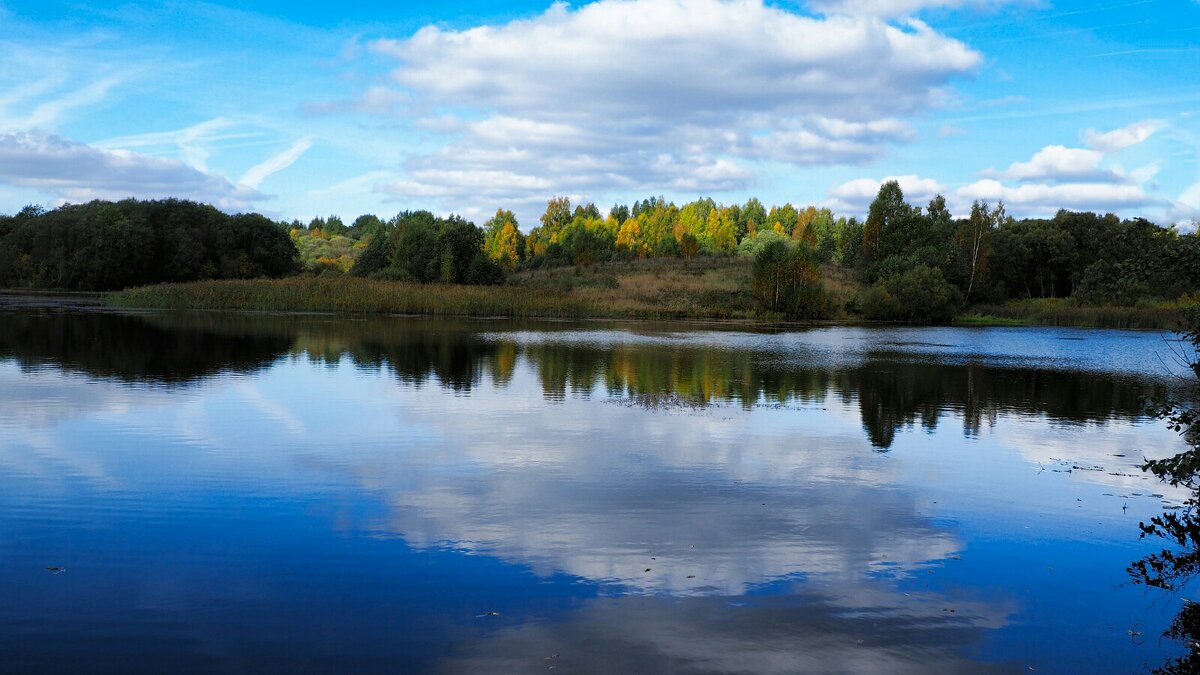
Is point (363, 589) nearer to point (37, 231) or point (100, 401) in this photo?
point (100, 401)

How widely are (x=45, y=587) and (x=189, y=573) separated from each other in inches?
47.3

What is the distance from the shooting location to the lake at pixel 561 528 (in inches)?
274

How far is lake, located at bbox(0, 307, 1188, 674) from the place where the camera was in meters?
6.96

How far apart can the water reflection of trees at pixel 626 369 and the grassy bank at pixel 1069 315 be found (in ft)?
133

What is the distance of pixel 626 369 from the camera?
27.9 m

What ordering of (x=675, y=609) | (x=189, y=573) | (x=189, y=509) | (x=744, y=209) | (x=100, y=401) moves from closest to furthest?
(x=675, y=609), (x=189, y=573), (x=189, y=509), (x=100, y=401), (x=744, y=209)

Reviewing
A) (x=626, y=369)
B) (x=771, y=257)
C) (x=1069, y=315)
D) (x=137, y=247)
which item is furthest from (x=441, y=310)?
(x=1069, y=315)

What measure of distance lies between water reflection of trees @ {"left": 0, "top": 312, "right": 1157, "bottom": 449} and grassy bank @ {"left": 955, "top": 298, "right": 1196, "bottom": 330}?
40.4 metres

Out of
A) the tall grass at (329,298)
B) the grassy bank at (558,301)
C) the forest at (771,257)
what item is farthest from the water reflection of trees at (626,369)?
the forest at (771,257)

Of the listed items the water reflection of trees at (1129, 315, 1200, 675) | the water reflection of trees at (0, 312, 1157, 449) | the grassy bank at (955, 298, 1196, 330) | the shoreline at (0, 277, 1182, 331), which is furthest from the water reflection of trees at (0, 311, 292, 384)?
the grassy bank at (955, 298, 1196, 330)

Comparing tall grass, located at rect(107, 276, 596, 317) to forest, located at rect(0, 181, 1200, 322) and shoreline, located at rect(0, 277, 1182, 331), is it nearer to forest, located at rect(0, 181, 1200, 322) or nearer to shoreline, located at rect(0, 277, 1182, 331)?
shoreline, located at rect(0, 277, 1182, 331)

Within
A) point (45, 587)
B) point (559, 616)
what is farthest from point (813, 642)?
point (45, 587)

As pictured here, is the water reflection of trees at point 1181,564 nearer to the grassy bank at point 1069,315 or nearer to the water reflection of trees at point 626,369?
the water reflection of trees at point 626,369

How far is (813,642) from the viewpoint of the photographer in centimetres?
710
